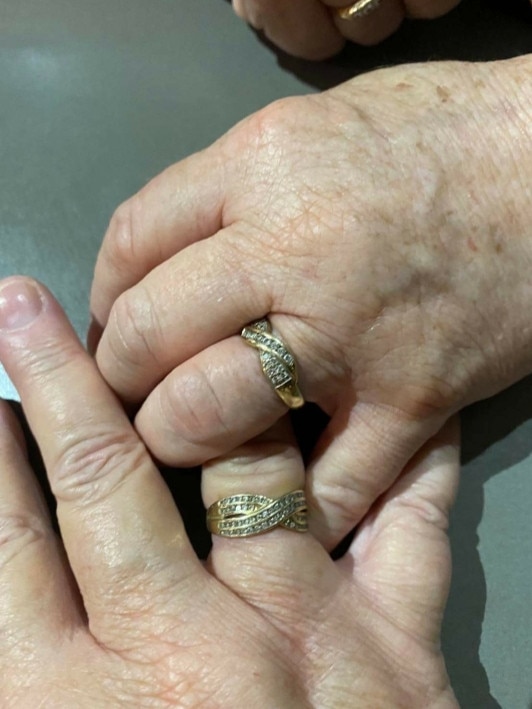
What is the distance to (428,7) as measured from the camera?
0.94m

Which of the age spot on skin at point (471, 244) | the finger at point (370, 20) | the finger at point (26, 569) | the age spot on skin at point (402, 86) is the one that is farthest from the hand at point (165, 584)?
the finger at point (370, 20)

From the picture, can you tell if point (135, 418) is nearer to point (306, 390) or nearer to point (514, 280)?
point (306, 390)

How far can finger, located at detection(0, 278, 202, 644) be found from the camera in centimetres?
75

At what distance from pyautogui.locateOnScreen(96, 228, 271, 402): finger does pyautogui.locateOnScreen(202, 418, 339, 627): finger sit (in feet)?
0.45

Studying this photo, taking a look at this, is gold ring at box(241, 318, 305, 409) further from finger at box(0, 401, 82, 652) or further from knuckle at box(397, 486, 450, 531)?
finger at box(0, 401, 82, 652)

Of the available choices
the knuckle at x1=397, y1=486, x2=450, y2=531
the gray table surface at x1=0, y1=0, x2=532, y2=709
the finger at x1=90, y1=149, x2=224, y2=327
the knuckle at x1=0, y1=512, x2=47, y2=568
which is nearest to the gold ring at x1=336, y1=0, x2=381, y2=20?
the gray table surface at x1=0, y1=0, x2=532, y2=709

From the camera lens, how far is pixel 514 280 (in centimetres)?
80

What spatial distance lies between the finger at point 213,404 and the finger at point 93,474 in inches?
2.1

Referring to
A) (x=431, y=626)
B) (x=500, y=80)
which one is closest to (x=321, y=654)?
(x=431, y=626)

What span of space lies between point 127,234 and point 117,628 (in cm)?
44

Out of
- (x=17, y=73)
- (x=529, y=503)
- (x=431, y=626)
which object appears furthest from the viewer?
(x=17, y=73)

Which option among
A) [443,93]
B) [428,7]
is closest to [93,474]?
[443,93]

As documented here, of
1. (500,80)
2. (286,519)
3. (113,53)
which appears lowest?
(286,519)

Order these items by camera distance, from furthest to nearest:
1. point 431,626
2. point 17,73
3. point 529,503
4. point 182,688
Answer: point 17,73 → point 529,503 → point 431,626 → point 182,688
